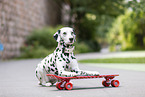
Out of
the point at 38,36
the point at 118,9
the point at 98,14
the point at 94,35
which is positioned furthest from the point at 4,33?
the point at 94,35

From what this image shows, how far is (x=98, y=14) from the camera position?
3319 cm

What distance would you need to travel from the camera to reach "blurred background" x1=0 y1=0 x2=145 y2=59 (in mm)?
21703

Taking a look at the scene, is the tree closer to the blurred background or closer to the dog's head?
the blurred background

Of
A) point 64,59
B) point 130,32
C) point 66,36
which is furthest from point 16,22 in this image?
point 64,59

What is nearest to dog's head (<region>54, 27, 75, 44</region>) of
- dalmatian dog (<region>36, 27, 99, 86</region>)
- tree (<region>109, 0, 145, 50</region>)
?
dalmatian dog (<region>36, 27, 99, 86</region>)

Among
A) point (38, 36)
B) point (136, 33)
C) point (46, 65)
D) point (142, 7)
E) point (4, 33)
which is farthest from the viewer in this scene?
point (136, 33)

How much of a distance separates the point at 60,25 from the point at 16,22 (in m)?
7.67

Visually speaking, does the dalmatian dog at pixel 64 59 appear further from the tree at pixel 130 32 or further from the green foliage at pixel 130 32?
the green foliage at pixel 130 32

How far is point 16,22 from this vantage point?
926 inches

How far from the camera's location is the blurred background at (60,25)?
2170 centimetres

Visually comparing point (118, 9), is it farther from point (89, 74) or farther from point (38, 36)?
point (89, 74)

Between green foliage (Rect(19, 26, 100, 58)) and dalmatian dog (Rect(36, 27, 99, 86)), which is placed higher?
green foliage (Rect(19, 26, 100, 58))

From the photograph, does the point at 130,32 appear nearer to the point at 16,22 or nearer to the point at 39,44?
the point at 39,44

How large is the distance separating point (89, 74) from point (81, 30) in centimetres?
3122
